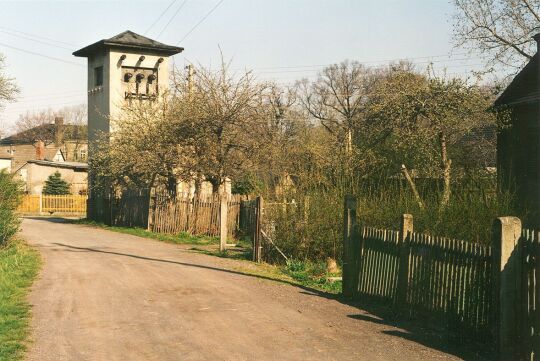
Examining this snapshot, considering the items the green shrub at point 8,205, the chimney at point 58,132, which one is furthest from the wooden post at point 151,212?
the chimney at point 58,132

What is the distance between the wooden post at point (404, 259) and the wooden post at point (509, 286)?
2450 mm

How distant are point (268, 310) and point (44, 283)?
212 inches

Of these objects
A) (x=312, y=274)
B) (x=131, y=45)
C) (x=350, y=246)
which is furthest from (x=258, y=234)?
(x=131, y=45)

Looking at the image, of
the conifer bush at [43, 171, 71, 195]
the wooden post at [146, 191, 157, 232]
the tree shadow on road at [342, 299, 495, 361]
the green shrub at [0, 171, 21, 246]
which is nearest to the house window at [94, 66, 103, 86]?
the wooden post at [146, 191, 157, 232]

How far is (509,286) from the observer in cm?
746

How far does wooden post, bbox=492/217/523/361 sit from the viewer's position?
7.43m

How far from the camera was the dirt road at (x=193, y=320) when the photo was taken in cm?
761

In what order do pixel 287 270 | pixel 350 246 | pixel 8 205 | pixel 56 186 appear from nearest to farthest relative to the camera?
pixel 350 246 < pixel 287 270 < pixel 8 205 < pixel 56 186

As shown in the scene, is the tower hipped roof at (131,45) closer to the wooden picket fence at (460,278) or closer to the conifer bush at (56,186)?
the conifer bush at (56,186)

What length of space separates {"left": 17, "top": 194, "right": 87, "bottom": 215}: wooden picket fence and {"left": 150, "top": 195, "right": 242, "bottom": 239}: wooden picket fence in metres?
26.5

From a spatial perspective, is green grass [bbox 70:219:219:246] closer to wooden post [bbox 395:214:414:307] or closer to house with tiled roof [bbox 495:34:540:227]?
house with tiled roof [bbox 495:34:540:227]

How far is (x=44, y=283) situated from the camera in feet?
43.0

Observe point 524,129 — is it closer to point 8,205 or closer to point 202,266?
point 202,266

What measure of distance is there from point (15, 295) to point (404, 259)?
6.83 metres
